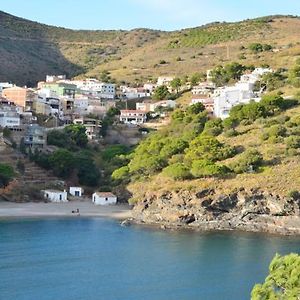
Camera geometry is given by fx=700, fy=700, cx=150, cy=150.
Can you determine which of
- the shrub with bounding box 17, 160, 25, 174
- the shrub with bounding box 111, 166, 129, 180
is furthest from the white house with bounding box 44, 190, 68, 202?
the shrub with bounding box 111, 166, 129, 180

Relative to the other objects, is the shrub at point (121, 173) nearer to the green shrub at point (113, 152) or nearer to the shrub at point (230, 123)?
the green shrub at point (113, 152)

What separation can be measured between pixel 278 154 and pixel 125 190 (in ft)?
42.4

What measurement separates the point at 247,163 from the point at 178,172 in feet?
16.3

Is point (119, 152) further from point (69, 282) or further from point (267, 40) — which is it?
point (267, 40)

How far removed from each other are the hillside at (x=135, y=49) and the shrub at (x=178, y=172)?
124ft

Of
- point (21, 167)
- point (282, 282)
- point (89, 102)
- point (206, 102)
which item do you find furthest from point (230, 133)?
point (282, 282)

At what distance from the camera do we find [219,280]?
107 ft

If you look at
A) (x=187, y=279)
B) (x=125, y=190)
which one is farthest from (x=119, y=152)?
(x=187, y=279)

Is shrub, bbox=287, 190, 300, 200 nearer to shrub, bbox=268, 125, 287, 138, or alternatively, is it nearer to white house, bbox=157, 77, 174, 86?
shrub, bbox=268, 125, 287, 138

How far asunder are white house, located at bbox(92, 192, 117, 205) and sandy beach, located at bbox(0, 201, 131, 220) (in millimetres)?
617

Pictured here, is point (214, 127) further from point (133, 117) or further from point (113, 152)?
point (133, 117)

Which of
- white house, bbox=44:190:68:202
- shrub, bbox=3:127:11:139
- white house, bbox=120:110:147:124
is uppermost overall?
white house, bbox=120:110:147:124

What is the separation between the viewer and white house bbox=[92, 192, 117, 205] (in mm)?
56031

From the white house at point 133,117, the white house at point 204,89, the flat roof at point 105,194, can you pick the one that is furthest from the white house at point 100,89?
the flat roof at point 105,194
